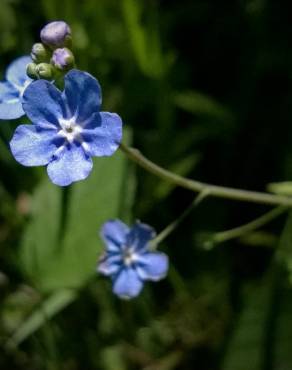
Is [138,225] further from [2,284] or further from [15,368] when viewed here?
[15,368]

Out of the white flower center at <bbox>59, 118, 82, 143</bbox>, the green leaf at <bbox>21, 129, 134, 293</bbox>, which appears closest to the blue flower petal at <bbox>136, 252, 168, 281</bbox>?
the green leaf at <bbox>21, 129, 134, 293</bbox>

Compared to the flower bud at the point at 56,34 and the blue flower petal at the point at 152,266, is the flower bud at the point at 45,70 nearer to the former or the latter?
the flower bud at the point at 56,34

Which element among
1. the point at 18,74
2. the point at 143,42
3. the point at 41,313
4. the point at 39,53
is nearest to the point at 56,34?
the point at 39,53

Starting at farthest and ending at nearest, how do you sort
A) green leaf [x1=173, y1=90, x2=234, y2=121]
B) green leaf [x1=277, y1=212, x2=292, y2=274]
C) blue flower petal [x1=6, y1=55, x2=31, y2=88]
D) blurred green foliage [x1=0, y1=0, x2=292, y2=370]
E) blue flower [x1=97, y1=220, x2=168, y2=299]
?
green leaf [x1=173, y1=90, x2=234, y2=121] < blurred green foliage [x1=0, y1=0, x2=292, y2=370] < green leaf [x1=277, y1=212, x2=292, y2=274] < blue flower [x1=97, y1=220, x2=168, y2=299] < blue flower petal [x1=6, y1=55, x2=31, y2=88]

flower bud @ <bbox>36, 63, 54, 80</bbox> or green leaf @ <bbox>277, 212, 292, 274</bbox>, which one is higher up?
flower bud @ <bbox>36, 63, 54, 80</bbox>

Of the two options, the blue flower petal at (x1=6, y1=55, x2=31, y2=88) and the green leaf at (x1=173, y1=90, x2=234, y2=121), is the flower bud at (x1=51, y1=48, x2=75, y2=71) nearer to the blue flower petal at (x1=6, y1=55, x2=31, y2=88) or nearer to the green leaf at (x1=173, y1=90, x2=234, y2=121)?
the blue flower petal at (x1=6, y1=55, x2=31, y2=88)

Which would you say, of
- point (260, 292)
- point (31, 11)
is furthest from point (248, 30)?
point (260, 292)

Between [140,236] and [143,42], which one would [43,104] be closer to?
[140,236]
